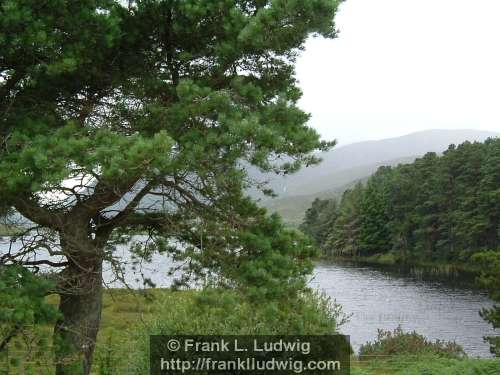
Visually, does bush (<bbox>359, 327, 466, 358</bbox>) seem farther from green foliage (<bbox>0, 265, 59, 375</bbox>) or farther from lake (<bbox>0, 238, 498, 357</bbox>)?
green foliage (<bbox>0, 265, 59, 375</bbox>)

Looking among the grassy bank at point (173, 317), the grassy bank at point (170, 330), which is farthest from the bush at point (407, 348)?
the grassy bank at point (170, 330)

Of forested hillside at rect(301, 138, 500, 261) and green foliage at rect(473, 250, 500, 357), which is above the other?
forested hillside at rect(301, 138, 500, 261)

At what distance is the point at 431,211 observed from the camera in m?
77.6

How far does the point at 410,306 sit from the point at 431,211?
1494 inches

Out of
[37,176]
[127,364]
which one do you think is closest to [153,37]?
[37,176]

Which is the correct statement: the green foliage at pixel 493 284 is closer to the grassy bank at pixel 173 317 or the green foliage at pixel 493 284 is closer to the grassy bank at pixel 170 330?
the grassy bank at pixel 173 317

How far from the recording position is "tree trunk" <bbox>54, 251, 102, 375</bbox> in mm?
7703

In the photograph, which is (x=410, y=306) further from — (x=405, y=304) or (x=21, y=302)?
(x=21, y=302)

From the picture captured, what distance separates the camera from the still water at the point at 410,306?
3322 cm

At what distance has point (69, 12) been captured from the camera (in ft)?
23.7

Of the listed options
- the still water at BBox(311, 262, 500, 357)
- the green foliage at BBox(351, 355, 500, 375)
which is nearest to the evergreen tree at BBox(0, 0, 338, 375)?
the green foliage at BBox(351, 355, 500, 375)

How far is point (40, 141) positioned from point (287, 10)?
3.38 m

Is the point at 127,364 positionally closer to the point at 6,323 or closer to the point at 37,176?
the point at 6,323

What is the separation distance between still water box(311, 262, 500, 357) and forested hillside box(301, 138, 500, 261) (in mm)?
7991
